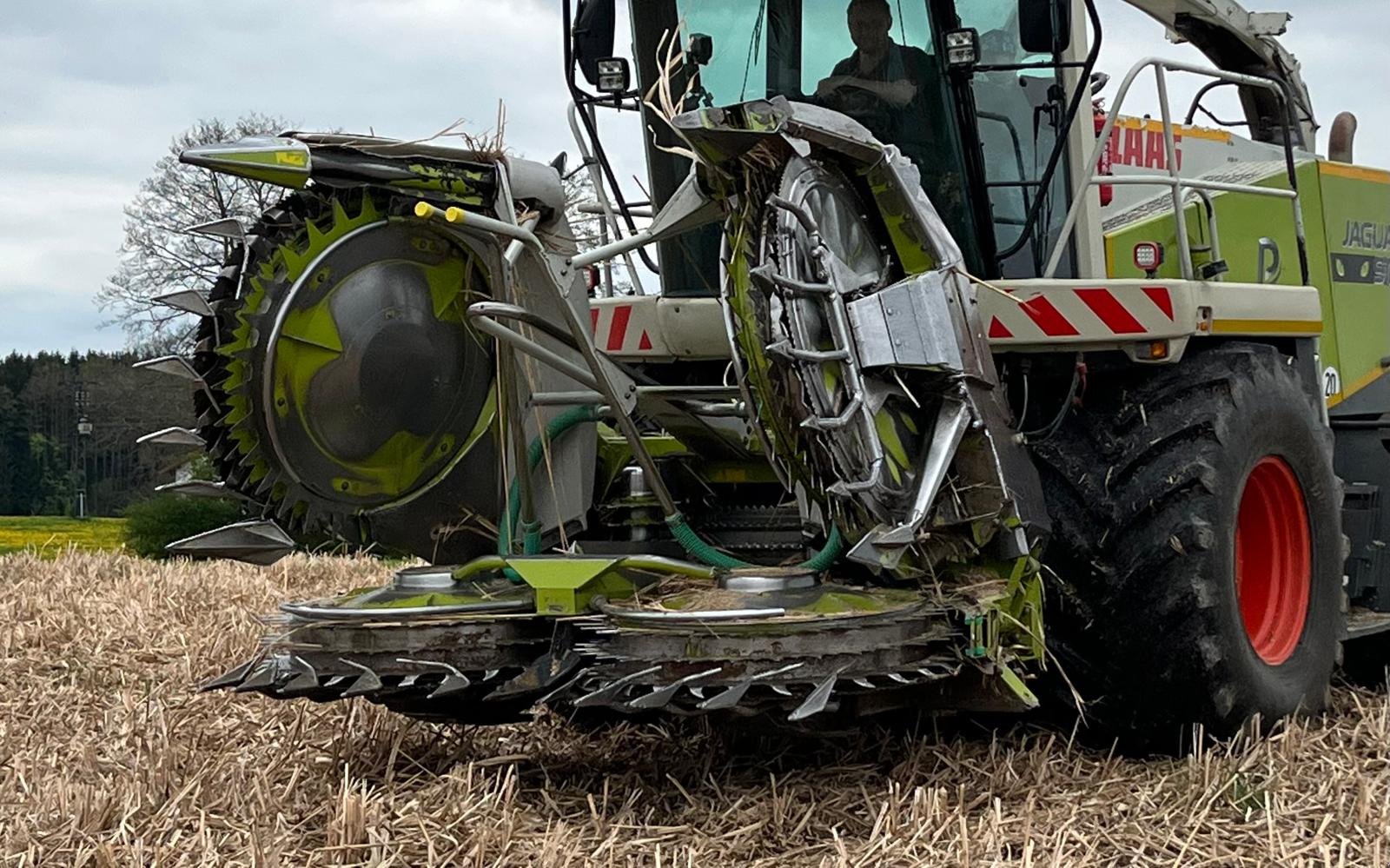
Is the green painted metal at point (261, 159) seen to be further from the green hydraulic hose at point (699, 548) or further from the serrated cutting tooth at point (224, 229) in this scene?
the green hydraulic hose at point (699, 548)

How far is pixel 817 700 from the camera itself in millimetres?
3361

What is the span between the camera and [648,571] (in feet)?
13.1

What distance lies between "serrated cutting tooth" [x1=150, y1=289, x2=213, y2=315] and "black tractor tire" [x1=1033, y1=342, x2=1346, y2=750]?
226 centimetres

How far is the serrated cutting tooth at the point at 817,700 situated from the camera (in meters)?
3.32

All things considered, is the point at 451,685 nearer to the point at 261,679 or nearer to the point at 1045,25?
the point at 261,679

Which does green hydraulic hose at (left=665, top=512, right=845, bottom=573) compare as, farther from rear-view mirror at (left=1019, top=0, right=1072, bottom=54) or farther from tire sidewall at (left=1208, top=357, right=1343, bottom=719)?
rear-view mirror at (left=1019, top=0, right=1072, bottom=54)

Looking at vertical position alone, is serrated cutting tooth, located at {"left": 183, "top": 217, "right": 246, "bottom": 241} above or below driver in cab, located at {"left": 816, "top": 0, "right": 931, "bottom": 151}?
below

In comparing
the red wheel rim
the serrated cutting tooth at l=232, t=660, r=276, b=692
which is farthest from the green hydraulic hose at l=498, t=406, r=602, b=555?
the red wheel rim

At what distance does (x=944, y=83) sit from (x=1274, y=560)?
172 centimetres

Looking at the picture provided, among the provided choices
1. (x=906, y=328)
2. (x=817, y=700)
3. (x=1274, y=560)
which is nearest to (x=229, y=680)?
(x=817, y=700)

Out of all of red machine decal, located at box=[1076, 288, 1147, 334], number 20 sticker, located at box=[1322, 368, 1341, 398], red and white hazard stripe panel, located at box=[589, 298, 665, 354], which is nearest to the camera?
red machine decal, located at box=[1076, 288, 1147, 334]

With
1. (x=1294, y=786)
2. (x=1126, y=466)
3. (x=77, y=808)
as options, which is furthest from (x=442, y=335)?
(x=1294, y=786)

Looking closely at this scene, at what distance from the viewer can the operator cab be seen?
14.9 ft

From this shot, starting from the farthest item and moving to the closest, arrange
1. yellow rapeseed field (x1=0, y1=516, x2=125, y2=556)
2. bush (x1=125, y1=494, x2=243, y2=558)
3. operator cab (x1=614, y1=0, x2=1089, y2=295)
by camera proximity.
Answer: yellow rapeseed field (x1=0, y1=516, x2=125, y2=556)
bush (x1=125, y1=494, x2=243, y2=558)
operator cab (x1=614, y1=0, x2=1089, y2=295)
